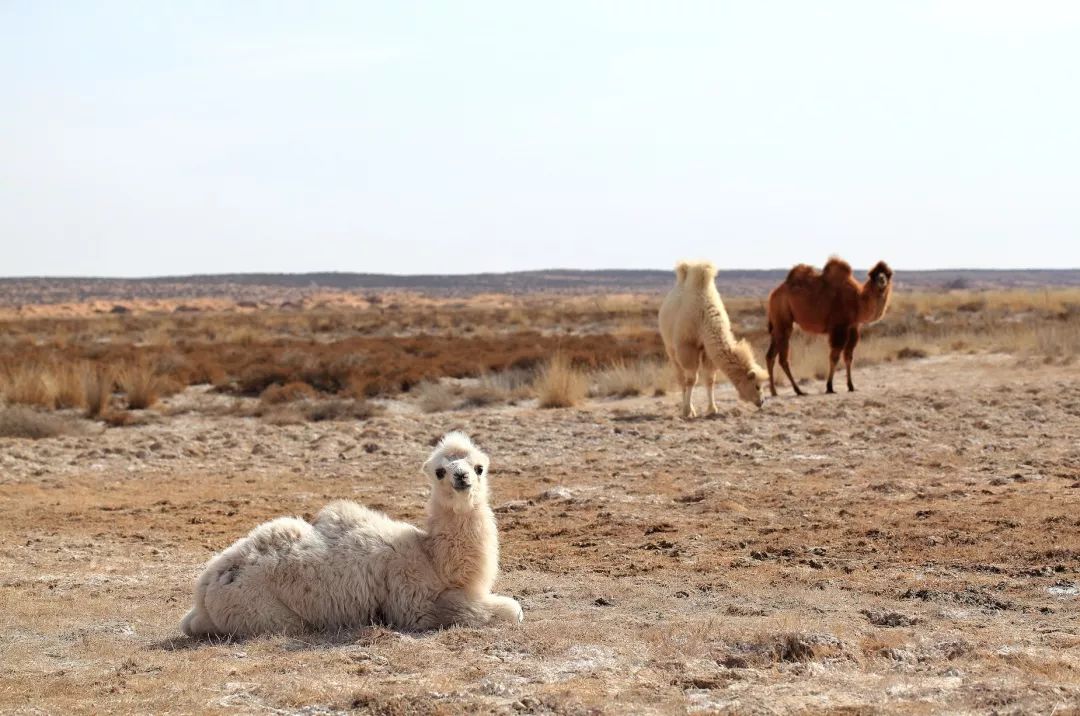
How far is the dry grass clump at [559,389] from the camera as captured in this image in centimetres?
1941

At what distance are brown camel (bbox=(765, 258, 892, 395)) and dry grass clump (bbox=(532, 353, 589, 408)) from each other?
2.88 metres

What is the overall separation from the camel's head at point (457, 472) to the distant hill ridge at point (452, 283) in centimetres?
11599

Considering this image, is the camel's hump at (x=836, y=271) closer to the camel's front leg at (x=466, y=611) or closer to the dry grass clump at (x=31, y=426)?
the dry grass clump at (x=31, y=426)

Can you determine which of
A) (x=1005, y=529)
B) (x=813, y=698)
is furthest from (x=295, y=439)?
(x=813, y=698)

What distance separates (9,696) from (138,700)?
61 cm

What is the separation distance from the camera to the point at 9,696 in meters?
5.74

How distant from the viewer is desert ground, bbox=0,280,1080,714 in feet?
18.9

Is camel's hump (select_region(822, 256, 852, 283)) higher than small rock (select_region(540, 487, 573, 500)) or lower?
higher

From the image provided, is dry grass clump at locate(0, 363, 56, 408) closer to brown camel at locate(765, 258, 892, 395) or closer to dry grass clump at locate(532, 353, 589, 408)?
dry grass clump at locate(532, 353, 589, 408)

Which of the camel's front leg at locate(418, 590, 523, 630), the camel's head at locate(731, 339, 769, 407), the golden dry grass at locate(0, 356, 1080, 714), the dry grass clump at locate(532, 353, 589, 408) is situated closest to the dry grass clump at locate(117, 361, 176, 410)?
the golden dry grass at locate(0, 356, 1080, 714)

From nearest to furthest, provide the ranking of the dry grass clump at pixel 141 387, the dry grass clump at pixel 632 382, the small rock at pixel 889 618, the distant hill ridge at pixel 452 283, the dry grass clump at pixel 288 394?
the small rock at pixel 889 618, the dry grass clump at pixel 141 387, the dry grass clump at pixel 288 394, the dry grass clump at pixel 632 382, the distant hill ridge at pixel 452 283

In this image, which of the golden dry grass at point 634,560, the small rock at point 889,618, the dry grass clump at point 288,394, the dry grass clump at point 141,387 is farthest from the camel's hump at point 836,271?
the small rock at point 889,618

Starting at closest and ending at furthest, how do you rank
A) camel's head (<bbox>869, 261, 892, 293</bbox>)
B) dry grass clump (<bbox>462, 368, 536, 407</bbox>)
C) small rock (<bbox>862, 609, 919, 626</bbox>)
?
small rock (<bbox>862, 609, 919, 626</bbox>) < camel's head (<bbox>869, 261, 892, 293</bbox>) < dry grass clump (<bbox>462, 368, 536, 407</bbox>)

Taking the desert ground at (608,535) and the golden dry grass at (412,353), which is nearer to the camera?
the desert ground at (608,535)
